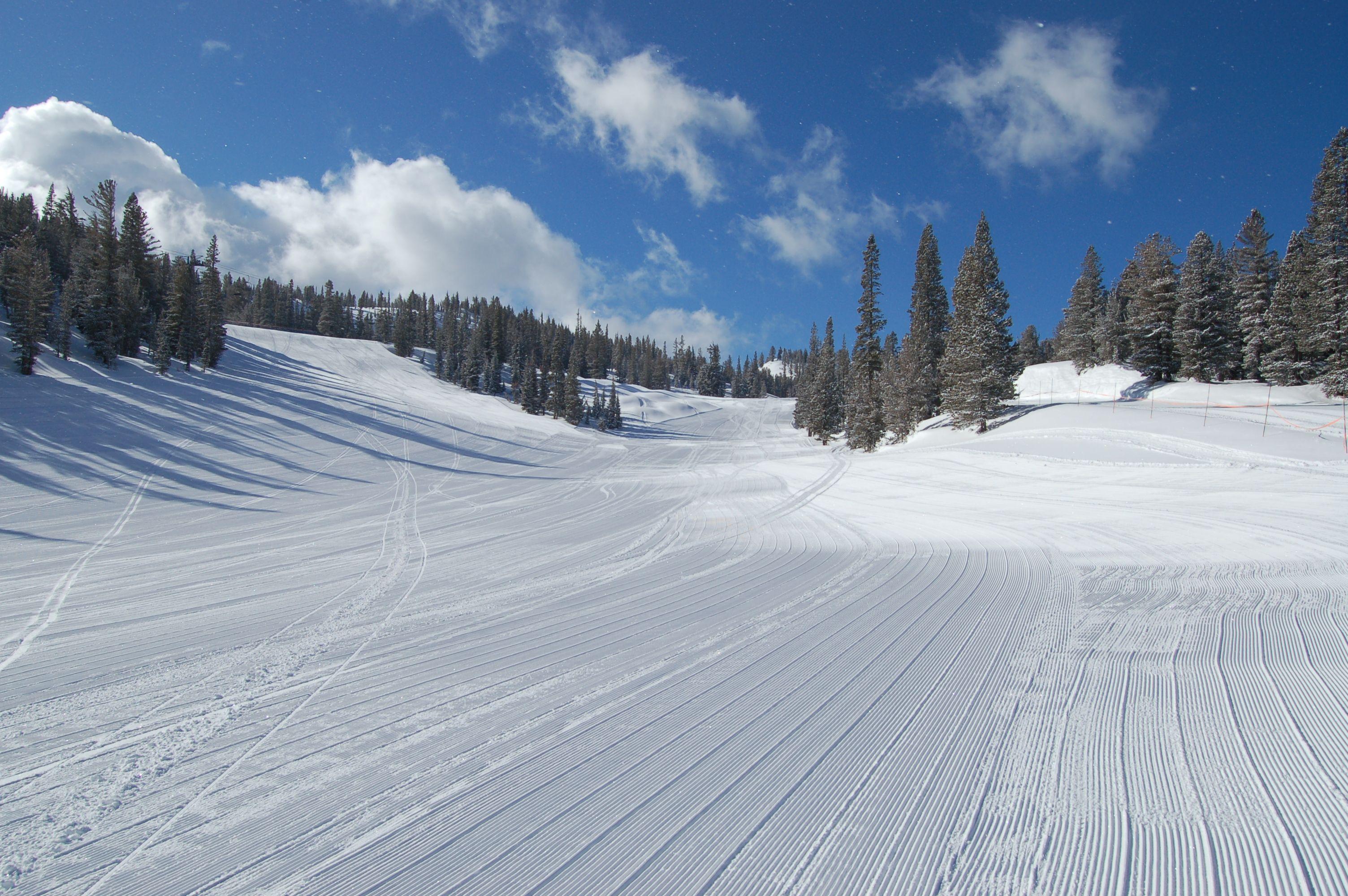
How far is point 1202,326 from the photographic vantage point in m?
28.9

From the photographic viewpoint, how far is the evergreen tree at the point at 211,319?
39281 millimetres

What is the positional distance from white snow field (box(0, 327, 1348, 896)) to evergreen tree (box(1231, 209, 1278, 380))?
79.5 ft

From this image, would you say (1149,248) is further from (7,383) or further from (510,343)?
(510,343)

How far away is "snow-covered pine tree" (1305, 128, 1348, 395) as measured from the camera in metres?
22.2

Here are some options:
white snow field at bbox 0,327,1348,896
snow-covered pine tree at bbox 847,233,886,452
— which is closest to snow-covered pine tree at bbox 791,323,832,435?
snow-covered pine tree at bbox 847,233,886,452

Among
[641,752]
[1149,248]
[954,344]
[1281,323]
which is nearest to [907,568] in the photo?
[641,752]

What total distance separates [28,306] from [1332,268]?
2397 inches

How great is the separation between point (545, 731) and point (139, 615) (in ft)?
18.4

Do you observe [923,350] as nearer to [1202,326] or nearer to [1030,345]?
[1202,326]

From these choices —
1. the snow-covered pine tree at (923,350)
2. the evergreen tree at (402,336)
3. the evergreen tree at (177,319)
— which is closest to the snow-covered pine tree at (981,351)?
the snow-covered pine tree at (923,350)

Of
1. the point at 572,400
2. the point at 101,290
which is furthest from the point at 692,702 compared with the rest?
the point at 572,400

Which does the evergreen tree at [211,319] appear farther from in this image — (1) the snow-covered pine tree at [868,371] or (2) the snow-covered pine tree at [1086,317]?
(2) the snow-covered pine tree at [1086,317]

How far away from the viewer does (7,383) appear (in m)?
23.0

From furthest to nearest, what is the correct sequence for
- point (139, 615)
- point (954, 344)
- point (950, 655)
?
point (954, 344)
point (139, 615)
point (950, 655)
